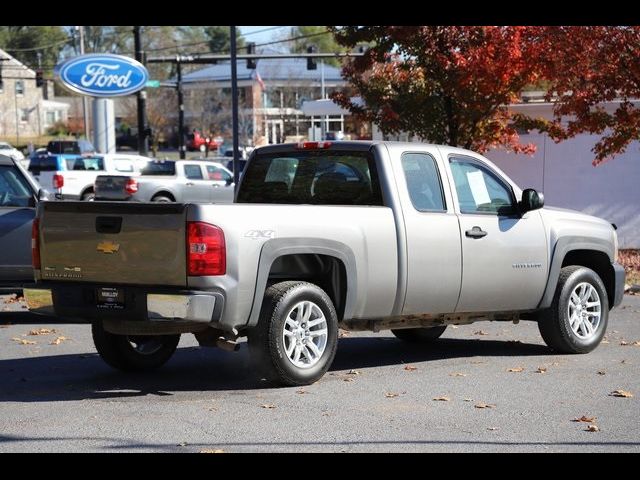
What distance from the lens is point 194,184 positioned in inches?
1291

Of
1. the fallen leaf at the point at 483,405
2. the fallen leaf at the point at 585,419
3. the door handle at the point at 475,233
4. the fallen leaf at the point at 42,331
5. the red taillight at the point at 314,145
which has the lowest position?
the fallen leaf at the point at 42,331

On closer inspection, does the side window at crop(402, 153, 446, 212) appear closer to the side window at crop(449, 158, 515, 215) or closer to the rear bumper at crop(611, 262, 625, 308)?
the side window at crop(449, 158, 515, 215)

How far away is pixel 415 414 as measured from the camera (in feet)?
25.5

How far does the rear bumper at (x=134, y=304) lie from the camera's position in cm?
805

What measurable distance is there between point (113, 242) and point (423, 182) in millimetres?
2832

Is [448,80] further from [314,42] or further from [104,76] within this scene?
[314,42]

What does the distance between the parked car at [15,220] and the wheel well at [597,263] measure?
6.02 meters

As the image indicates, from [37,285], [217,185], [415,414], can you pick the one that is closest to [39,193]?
[37,285]

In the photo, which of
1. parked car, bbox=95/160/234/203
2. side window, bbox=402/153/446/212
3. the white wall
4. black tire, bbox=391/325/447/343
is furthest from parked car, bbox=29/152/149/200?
side window, bbox=402/153/446/212

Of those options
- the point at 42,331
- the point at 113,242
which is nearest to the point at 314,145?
the point at 113,242

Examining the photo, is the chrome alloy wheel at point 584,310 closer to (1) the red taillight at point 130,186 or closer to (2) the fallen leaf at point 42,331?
(2) the fallen leaf at point 42,331

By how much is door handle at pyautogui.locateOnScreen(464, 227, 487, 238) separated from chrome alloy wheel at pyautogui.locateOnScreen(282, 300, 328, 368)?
1.69 meters

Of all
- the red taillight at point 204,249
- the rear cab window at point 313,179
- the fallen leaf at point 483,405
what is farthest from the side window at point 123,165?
the fallen leaf at point 483,405

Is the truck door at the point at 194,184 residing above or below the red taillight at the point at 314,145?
below
